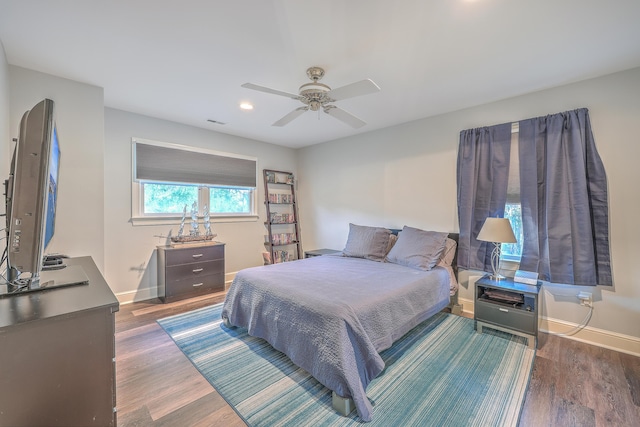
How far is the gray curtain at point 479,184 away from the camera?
296 centimetres

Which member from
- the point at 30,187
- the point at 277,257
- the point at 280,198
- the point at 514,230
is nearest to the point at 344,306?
the point at 30,187

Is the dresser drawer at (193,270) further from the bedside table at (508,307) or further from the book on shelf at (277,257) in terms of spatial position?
the bedside table at (508,307)

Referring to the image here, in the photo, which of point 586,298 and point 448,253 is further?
point 448,253

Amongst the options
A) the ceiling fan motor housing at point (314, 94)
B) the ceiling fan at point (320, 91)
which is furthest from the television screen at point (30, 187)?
the ceiling fan motor housing at point (314, 94)

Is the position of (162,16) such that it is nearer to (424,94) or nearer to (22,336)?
(22,336)

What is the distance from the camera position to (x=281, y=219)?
16.9 feet

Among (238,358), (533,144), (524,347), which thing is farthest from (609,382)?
(238,358)

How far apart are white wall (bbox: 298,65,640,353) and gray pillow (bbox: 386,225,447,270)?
15.5 inches

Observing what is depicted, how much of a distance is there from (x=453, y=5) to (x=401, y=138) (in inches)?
91.5

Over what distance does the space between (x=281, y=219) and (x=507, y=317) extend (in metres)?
3.75

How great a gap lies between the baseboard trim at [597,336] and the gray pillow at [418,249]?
4.02 feet

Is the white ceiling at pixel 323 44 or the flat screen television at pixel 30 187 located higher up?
the white ceiling at pixel 323 44

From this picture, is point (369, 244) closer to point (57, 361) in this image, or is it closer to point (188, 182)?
point (188, 182)

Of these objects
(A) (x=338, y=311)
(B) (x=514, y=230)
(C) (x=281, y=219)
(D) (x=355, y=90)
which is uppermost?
(D) (x=355, y=90)
